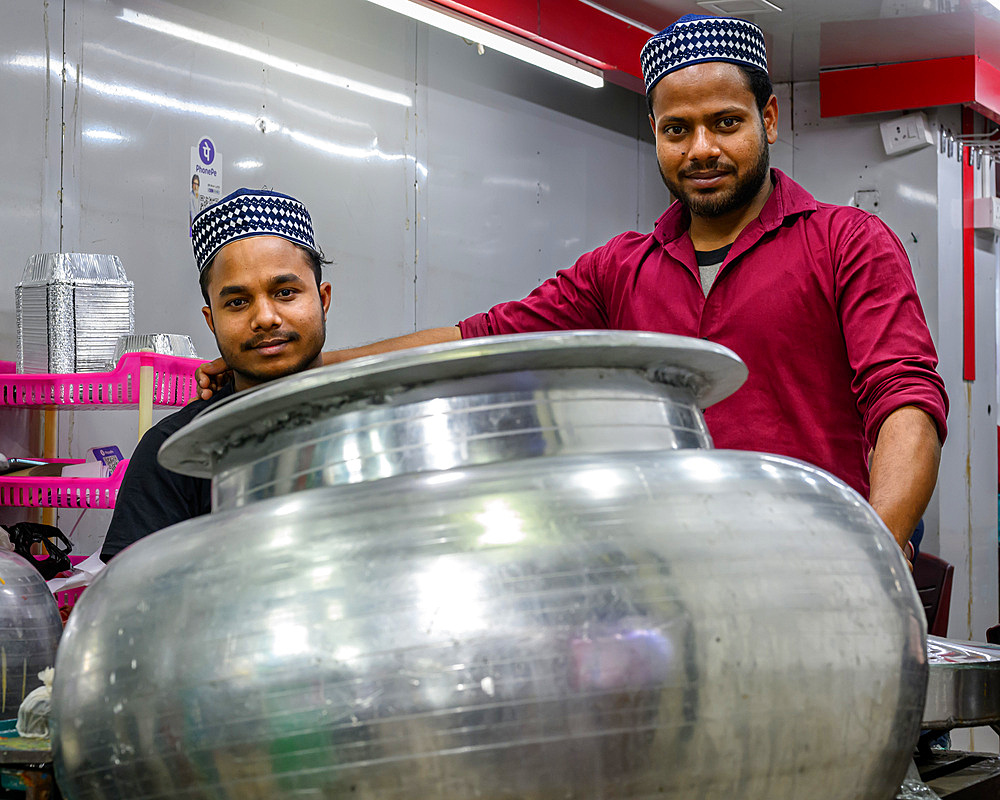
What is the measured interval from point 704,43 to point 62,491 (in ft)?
6.56

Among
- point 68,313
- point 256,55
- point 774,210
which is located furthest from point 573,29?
point 774,210

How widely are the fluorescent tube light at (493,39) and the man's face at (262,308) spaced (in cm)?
197

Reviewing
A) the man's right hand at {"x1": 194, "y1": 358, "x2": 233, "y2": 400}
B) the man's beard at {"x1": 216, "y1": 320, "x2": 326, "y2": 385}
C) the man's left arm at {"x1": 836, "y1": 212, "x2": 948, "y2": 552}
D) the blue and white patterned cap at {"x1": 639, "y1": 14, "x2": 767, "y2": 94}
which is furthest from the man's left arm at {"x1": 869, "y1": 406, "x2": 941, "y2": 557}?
the man's right hand at {"x1": 194, "y1": 358, "x2": 233, "y2": 400}

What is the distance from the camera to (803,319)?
4.74ft

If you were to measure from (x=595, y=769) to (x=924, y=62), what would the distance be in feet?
17.1

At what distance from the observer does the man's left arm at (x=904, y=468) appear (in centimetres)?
111

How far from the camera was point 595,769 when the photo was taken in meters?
0.53

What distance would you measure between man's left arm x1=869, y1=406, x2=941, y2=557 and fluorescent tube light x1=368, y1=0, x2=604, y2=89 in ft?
8.16

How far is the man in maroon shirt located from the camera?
1380 mm

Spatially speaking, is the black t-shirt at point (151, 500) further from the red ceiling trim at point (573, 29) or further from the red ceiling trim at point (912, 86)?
the red ceiling trim at point (912, 86)

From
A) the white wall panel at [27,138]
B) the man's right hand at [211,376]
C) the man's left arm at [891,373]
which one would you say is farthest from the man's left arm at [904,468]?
the white wall panel at [27,138]

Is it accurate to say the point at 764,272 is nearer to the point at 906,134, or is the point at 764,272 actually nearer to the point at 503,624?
the point at 503,624

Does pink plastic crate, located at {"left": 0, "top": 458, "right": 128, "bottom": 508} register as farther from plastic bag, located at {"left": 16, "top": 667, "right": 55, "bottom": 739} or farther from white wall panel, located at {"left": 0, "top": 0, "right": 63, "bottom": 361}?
plastic bag, located at {"left": 16, "top": 667, "right": 55, "bottom": 739}

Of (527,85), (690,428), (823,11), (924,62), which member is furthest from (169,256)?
(924,62)
